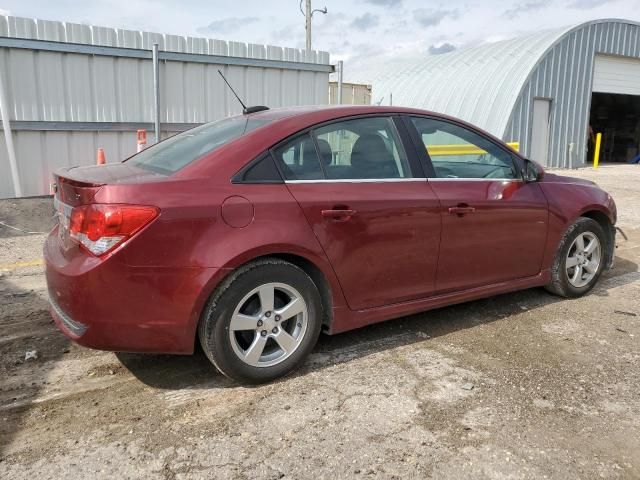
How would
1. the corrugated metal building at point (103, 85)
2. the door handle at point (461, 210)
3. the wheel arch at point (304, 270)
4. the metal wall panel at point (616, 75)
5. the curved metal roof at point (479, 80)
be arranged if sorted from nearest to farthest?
the wheel arch at point (304, 270), the door handle at point (461, 210), the corrugated metal building at point (103, 85), the curved metal roof at point (479, 80), the metal wall panel at point (616, 75)

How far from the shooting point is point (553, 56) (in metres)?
18.8

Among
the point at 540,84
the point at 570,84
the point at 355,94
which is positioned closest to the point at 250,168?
the point at 355,94

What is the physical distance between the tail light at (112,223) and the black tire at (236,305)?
537 millimetres

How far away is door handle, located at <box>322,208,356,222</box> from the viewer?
10.6 feet

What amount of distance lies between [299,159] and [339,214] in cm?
41

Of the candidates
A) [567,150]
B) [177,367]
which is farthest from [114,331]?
[567,150]

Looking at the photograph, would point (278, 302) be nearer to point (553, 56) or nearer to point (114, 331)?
point (114, 331)

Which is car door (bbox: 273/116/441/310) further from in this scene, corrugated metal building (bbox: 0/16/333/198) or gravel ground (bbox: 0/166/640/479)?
corrugated metal building (bbox: 0/16/333/198)

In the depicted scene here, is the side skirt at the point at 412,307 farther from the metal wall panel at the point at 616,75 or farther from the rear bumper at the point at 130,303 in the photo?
the metal wall panel at the point at 616,75

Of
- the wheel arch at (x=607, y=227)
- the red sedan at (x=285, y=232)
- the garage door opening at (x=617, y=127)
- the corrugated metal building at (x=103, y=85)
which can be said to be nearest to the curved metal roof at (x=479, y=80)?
the garage door opening at (x=617, y=127)

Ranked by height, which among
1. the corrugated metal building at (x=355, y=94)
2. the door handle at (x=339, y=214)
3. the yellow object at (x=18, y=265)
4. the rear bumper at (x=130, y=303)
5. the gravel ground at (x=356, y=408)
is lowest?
the gravel ground at (x=356, y=408)

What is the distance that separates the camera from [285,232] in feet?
10.0

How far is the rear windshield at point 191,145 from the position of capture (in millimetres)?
3213

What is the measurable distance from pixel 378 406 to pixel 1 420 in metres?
1.94
